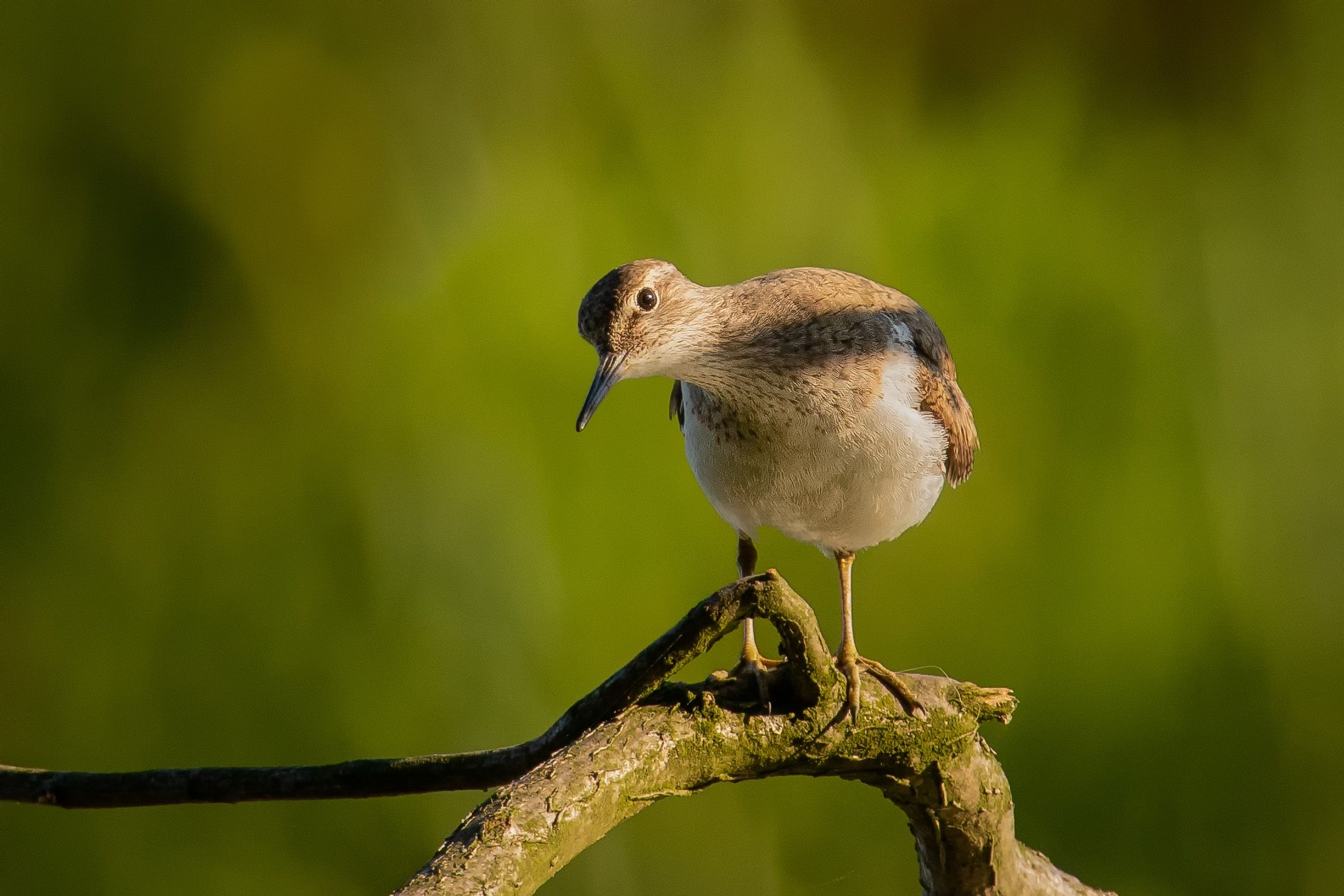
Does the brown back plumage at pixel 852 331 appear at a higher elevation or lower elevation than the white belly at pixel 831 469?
higher

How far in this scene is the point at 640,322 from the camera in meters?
1.45

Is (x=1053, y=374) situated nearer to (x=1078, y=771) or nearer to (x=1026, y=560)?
(x=1026, y=560)

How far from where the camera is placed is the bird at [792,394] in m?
1.47

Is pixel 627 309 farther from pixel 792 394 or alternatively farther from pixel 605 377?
pixel 792 394

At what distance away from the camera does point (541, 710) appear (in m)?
2.73

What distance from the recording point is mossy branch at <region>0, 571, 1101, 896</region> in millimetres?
1130

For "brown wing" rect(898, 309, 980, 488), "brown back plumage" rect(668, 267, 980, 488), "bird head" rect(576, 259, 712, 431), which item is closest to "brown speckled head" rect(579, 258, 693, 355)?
"bird head" rect(576, 259, 712, 431)

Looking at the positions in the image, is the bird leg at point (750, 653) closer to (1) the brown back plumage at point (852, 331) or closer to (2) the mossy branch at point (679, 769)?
(2) the mossy branch at point (679, 769)

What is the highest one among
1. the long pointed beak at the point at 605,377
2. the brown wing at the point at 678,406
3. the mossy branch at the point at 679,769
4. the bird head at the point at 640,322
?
the bird head at the point at 640,322

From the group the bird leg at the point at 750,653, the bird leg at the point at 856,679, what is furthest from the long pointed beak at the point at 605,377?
the bird leg at the point at 856,679

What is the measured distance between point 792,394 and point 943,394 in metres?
0.30

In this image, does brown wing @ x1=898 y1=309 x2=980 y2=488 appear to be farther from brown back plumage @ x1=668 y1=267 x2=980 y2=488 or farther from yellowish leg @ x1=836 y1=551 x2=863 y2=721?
yellowish leg @ x1=836 y1=551 x2=863 y2=721

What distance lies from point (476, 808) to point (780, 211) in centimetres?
184

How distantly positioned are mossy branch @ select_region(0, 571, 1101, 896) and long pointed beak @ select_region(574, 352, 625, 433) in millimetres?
261
